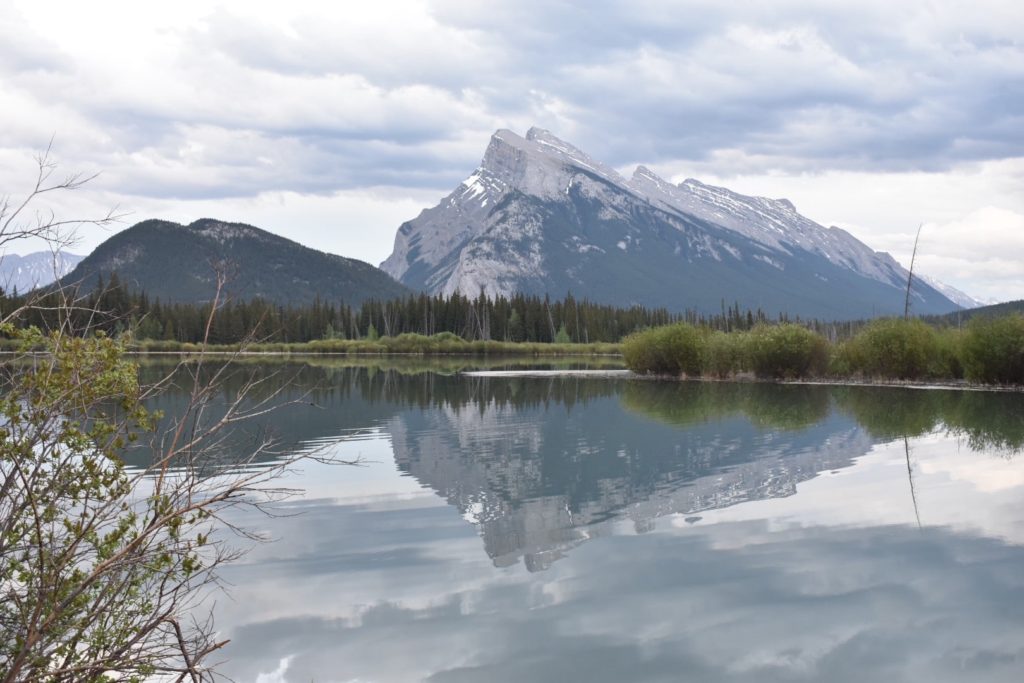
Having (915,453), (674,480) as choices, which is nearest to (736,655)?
(674,480)

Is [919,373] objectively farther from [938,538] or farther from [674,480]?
[938,538]

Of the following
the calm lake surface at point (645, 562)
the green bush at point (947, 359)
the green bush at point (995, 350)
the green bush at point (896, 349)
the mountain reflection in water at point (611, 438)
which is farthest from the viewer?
the green bush at point (896, 349)

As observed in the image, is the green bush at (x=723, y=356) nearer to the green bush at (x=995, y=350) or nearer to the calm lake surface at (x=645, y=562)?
the green bush at (x=995, y=350)

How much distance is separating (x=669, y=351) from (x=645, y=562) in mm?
58089

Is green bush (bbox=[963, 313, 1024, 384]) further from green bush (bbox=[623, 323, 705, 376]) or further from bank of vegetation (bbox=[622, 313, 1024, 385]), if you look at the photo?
green bush (bbox=[623, 323, 705, 376])

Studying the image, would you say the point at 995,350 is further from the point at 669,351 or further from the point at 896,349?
the point at 669,351

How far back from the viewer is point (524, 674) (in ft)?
37.1

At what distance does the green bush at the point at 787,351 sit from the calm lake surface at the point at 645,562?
103ft

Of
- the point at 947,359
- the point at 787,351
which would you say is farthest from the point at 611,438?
the point at 787,351

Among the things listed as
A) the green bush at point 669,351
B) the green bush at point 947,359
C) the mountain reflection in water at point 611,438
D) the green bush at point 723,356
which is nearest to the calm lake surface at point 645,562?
the mountain reflection in water at point 611,438

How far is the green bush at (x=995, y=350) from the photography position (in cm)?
5100

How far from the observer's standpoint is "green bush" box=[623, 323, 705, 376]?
72625 millimetres

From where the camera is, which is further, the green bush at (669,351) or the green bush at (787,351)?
the green bush at (669,351)

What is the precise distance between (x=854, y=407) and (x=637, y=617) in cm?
3563
